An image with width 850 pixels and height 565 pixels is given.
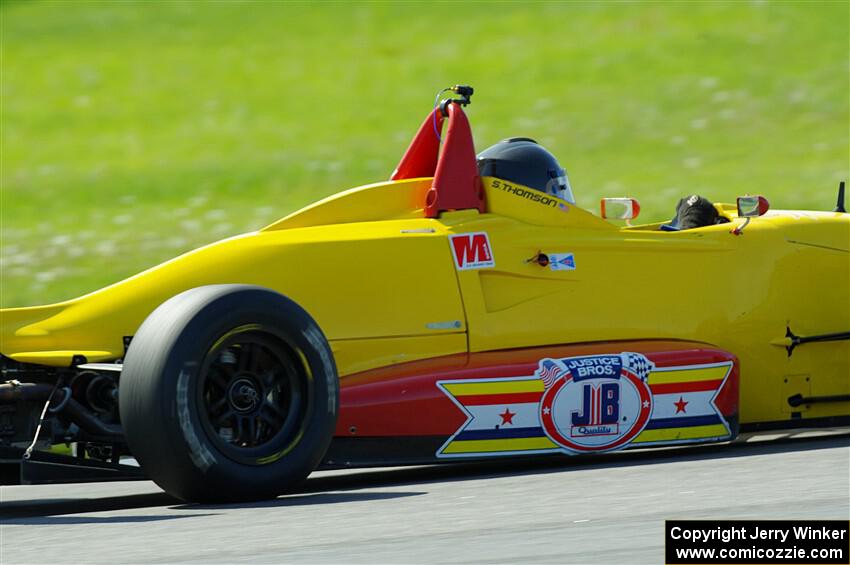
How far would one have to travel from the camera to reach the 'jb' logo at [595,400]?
708 cm

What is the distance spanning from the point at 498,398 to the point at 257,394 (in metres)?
1.32

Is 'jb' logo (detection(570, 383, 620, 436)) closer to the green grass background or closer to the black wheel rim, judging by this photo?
the black wheel rim

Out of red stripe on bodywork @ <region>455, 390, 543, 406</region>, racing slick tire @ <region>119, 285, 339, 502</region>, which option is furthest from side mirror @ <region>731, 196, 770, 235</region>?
racing slick tire @ <region>119, 285, 339, 502</region>

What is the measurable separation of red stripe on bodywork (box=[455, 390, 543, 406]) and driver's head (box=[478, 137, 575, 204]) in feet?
4.28

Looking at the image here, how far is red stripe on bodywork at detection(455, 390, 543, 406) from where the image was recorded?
22.8 ft

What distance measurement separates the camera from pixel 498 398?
6992 mm

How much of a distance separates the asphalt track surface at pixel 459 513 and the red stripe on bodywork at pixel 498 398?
346 mm

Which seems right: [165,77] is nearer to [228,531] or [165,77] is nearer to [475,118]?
[475,118]

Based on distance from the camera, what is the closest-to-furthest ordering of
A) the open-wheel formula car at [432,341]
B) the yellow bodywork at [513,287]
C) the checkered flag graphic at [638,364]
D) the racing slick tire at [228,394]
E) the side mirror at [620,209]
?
the racing slick tire at [228,394] < the open-wheel formula car at [432,341] < the yellow bodywork at [513,287] < the checkered flag graphic at [638,364] < the side mirror at [620,209]

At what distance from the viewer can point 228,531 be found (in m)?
5.21

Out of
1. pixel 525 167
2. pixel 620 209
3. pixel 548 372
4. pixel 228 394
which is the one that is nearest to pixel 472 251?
pixel 548 372

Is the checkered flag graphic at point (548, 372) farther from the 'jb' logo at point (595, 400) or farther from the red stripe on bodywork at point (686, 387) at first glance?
the red stripe on bodywork at point (686, 387)

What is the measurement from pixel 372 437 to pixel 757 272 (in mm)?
2413

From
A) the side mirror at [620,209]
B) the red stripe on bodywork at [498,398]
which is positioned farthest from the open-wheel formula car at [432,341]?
the side mirror at [620,209]
